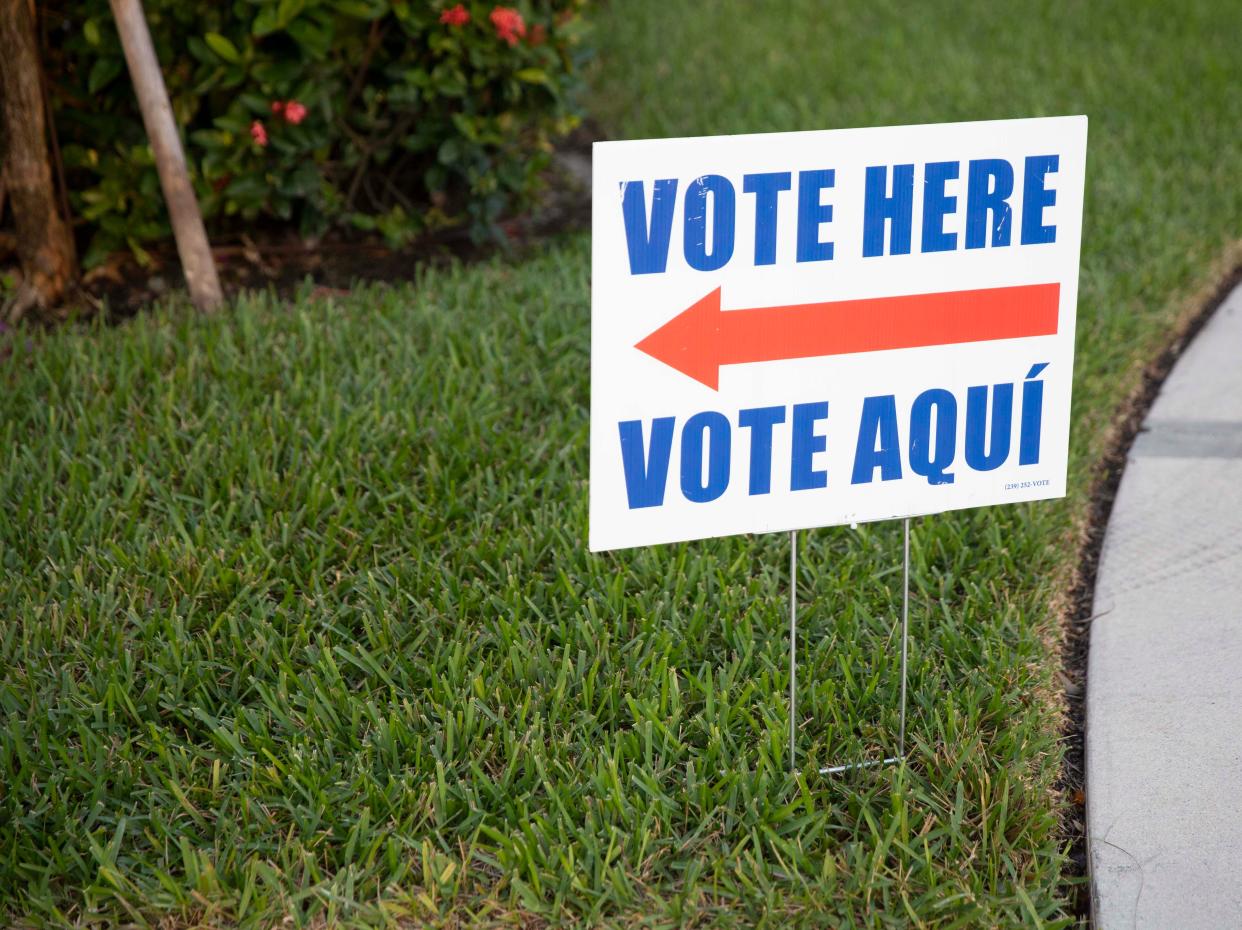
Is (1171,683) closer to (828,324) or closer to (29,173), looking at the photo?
(828,324)

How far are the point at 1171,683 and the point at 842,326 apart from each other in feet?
3.62

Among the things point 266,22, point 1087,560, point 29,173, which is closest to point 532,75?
point 266,22

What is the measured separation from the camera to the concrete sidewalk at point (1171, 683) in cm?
218

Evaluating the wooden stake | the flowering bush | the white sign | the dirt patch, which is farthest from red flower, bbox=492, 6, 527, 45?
the white sign

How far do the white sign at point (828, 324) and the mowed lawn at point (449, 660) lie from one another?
494 millimetres

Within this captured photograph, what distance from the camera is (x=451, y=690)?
8.32ft

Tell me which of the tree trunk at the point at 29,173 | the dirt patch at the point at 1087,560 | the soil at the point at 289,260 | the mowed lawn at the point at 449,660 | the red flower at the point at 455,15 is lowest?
the dirt patch at the point at 1087,560

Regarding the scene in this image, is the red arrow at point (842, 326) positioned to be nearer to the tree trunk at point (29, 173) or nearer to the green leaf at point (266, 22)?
the green leaf at point (266, 22)

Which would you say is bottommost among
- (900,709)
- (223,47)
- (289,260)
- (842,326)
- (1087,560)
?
(1087,560)

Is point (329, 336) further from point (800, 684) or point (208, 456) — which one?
point (800, 684)

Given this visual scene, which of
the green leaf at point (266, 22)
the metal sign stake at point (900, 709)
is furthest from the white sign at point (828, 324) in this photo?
the green leaf at point (266, 22)

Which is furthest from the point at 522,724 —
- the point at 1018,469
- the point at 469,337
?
the point at 469,337

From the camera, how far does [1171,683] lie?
267 cm

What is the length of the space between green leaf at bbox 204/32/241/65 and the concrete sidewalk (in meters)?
3.08
